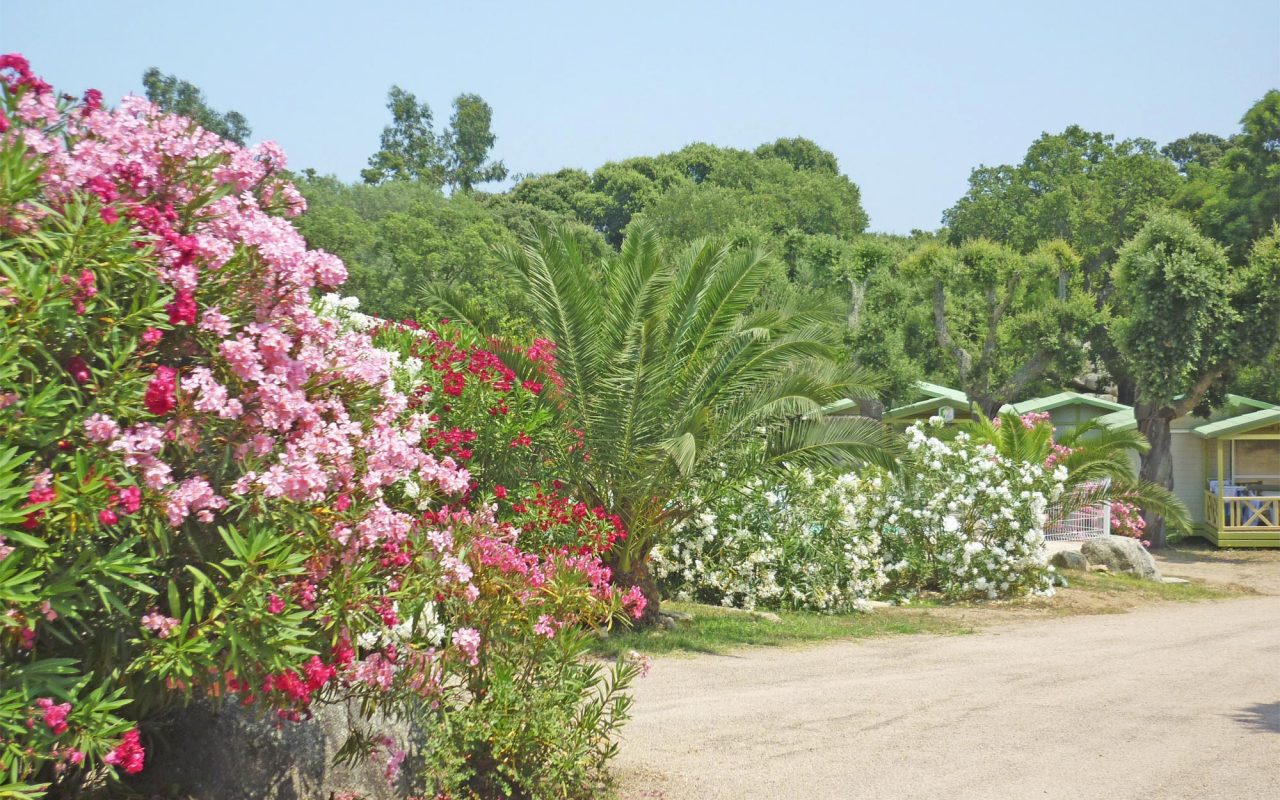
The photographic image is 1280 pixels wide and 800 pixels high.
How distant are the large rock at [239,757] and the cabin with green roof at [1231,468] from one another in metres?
22.7

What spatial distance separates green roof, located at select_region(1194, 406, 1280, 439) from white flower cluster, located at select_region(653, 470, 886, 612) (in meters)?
14.4

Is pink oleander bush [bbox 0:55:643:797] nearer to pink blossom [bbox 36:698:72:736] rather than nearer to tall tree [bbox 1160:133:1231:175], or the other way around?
pink blossom [bbox 36:698:72:736]

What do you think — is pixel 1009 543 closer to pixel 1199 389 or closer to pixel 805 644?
pixel 805 644

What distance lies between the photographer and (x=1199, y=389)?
2345 cm

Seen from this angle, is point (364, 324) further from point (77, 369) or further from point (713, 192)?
point (713, 192)

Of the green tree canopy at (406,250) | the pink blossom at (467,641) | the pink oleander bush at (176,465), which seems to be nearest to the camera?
the pink oleander bush at (176,465)

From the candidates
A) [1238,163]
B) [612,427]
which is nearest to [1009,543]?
[612,427]

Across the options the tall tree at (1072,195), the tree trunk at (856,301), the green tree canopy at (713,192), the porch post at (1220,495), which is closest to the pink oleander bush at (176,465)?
the porch post at (1220,495)

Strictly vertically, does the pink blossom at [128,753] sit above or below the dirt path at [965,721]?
above

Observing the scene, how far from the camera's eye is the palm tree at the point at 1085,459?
18.0m

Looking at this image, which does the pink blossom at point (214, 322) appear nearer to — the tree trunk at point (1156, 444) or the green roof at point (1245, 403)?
the tree trunk at point (1156, 444)

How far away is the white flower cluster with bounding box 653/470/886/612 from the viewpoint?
13.9m

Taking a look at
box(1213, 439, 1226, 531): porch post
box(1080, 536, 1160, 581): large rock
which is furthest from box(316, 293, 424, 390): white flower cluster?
box(1213, 439, 1226, 531): porch post

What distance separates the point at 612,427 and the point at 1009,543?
7.70 meters
